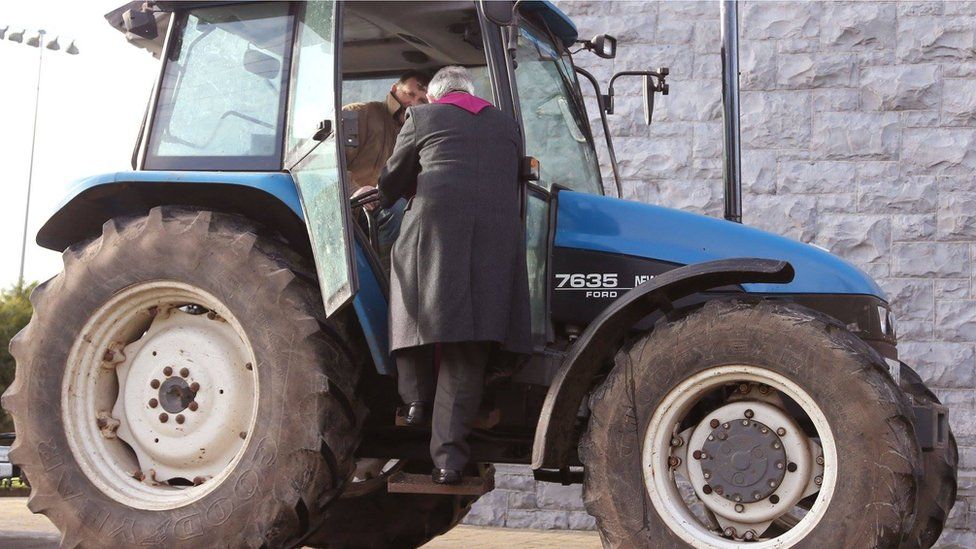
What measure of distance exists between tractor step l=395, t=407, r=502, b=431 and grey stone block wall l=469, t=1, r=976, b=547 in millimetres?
3665

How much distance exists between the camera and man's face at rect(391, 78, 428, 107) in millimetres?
6699

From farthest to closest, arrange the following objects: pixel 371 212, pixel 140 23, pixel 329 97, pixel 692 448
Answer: pixel 140 23
pixel 371 212
pixel 329 97
pixel 692 448

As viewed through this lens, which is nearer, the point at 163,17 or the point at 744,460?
the point at 744,460

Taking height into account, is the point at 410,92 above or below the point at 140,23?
below

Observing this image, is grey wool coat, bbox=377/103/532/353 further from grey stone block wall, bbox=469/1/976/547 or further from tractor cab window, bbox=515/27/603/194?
grey stone block wall, bbox=469/1/976/547

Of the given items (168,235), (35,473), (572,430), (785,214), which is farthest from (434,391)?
(785,214)

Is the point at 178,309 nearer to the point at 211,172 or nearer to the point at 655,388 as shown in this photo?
the point at 211,172

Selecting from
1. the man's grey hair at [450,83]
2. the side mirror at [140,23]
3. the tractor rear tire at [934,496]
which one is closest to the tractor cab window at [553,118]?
the man's grey hair at [450,83]

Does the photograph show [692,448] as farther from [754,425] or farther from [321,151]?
[321,151]

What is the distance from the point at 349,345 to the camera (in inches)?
221

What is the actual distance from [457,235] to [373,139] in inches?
54.2

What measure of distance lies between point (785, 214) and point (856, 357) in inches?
178

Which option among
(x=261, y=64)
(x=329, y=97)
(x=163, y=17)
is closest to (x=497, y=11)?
(x=329, y=97)

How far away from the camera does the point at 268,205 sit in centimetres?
585
